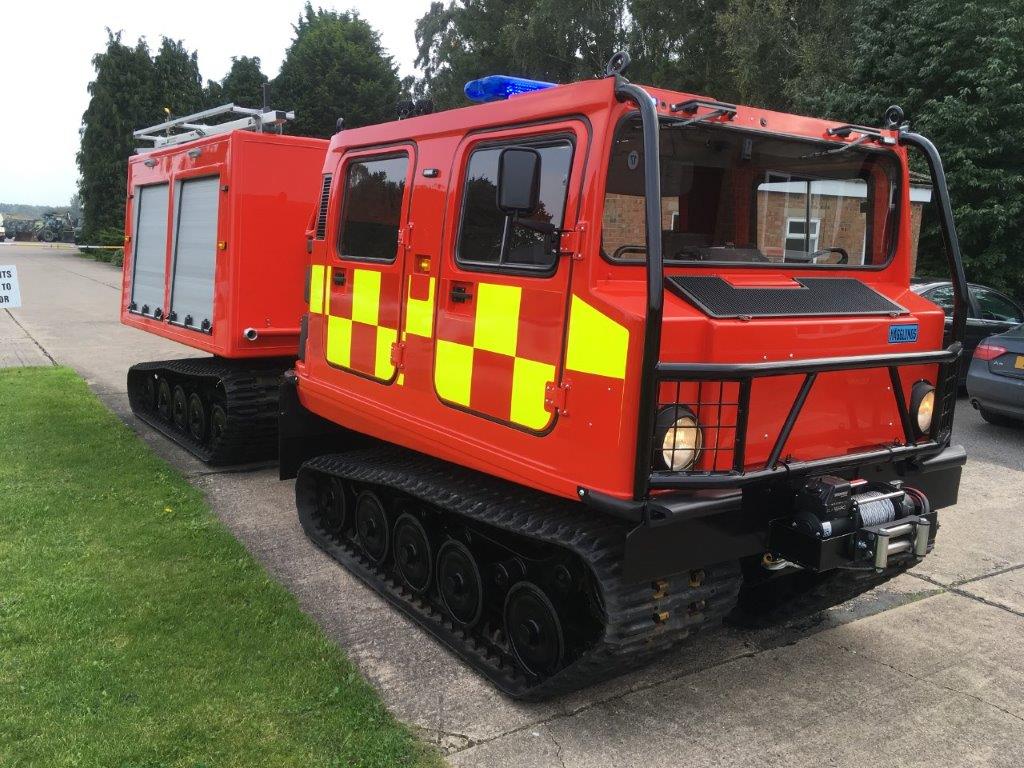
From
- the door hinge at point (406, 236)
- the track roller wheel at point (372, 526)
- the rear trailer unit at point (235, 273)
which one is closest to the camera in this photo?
the door hinge at point (406, 236)

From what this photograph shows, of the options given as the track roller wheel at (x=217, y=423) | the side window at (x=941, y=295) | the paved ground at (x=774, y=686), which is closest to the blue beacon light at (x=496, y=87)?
the paved ground at (x=774, y=686)

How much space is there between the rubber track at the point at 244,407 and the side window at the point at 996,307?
27.0 ft

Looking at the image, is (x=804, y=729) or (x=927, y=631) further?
(x=927, y=631)

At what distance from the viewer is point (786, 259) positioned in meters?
3.93

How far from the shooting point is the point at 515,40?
109 ft

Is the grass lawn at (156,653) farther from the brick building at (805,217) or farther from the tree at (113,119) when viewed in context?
the tree at (113,119)

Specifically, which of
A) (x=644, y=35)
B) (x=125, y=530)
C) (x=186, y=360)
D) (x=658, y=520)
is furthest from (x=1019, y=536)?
(x=644, y=35)

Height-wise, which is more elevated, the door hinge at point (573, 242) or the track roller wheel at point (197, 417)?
the door hinge at point (573, 242)

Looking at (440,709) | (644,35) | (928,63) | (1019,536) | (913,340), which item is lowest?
(440,709)

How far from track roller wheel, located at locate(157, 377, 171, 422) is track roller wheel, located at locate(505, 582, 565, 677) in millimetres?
5386

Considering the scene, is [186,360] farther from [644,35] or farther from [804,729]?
[644,35]

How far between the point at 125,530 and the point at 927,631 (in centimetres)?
454

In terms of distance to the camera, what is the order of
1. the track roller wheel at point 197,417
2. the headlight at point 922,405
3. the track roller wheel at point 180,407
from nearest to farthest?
the headlight at point 922,405
the track roller wheel at point 197,417
the track roller wheel at point 180,407

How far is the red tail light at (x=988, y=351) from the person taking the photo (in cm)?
842
